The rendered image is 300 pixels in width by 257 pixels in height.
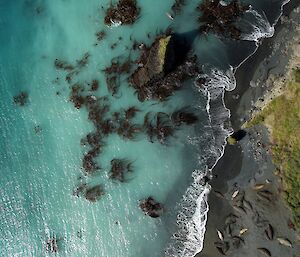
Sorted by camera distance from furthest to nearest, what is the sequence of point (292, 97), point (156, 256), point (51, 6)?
point (51, 6)
point (156, 256)
point (292, 97)

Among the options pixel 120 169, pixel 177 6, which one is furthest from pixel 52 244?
pixel 177 6

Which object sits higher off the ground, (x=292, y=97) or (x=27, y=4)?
(x=27, y=4)

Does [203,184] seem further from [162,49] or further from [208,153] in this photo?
[162,49]

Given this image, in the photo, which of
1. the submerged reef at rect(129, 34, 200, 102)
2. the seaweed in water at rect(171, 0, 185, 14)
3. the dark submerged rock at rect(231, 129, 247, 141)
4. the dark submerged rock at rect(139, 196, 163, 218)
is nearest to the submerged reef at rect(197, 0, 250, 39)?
the seaweed in water at rect(171, 0, 185, 14)

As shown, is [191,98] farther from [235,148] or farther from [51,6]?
[51,6]

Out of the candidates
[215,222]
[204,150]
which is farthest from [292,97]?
[215,222]

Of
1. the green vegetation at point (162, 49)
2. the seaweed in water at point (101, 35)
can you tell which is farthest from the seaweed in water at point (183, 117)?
the seaweed in water at point (101, 35)

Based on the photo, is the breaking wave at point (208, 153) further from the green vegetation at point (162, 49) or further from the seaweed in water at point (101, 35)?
the seaweed in water at point (101, 35)
